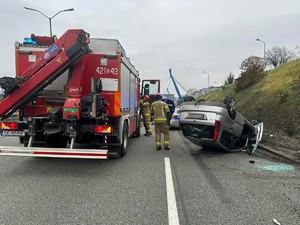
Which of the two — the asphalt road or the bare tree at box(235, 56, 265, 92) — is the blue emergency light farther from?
the bare tree at box(235, 56, 265, 92)

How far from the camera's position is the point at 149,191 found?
5797 mm

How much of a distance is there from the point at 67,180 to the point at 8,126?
2.29m

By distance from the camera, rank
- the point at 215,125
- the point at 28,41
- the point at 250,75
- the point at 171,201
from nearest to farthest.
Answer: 1. the point at 171,201
2. the point at 28,41
3. the point at 215,125
4. the point at 250,75

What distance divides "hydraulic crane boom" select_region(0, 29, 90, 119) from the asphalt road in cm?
156

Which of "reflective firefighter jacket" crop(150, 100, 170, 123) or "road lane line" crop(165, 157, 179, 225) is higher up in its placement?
"reflective firefighter jacket" crop(150, 100, 170, 123)

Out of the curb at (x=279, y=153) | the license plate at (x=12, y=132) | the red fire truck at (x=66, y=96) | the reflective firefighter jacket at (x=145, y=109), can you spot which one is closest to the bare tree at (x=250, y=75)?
the reflective firefighter jacket at (x=145, y=109)

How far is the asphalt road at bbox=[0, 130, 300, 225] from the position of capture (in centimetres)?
457

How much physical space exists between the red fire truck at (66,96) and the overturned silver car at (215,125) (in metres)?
2.19

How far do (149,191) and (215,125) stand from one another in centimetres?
398

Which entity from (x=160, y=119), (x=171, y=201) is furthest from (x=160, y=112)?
(x=171, y=201)

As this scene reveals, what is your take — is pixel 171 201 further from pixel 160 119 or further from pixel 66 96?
pixel 160 119

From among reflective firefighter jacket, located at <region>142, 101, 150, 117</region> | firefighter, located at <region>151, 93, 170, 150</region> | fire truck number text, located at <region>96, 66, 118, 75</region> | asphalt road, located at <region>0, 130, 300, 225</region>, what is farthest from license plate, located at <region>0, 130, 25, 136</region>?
reflective firefighter jacket, located at <region>142, 101, 150, 117</region>

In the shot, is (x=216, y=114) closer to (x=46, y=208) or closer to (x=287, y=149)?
(x=287, y=149)

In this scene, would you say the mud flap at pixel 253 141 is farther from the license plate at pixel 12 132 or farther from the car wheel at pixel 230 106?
the license plate at pixel 12 132
